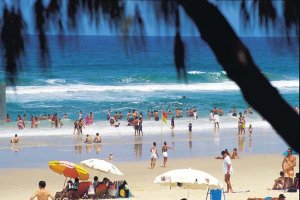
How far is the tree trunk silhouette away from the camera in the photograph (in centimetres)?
259

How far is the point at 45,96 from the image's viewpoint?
5391 cm

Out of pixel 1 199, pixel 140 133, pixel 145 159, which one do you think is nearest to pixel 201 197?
pixel 1 199

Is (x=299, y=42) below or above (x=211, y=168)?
above

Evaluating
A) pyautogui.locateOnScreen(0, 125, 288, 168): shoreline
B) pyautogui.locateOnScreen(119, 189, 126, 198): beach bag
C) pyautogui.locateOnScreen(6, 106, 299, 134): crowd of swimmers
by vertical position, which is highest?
pyautogui.locateOnScreen(6, 106, 299, 134): crowd of swimmers

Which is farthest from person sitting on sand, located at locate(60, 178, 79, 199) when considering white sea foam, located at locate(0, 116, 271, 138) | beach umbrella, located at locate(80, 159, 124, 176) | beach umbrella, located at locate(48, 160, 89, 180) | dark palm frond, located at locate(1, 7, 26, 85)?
white sea foam, located at locate(0, 116, 271, 138)

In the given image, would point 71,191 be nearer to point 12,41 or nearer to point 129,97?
point 12,41

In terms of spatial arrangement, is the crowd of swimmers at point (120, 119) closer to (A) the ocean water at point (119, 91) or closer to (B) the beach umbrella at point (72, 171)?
(A) the ocean water at point (119, 91)

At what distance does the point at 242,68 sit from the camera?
259 cm

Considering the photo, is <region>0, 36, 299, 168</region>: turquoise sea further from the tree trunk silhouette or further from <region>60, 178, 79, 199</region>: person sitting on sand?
<region>60, 178, 79, 199</region>: person sitting on sand

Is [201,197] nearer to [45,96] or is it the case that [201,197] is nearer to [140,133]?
[140,133]

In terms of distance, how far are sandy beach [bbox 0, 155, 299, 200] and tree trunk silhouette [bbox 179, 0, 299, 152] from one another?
1358 centimetres

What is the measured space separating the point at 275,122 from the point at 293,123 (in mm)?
63

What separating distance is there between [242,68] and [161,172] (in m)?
20.1

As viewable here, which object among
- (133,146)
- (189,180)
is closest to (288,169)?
(189,180)
